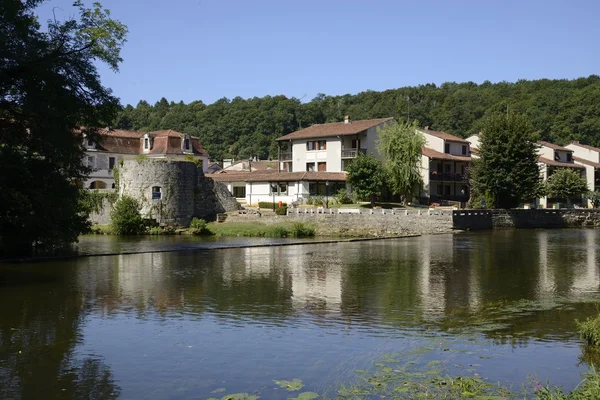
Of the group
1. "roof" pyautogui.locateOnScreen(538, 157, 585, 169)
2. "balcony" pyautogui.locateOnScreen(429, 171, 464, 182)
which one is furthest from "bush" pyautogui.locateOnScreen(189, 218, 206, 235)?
"roof" pyautogui.locateOnScreen(538, 157, 585, 169)

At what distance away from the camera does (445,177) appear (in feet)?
208

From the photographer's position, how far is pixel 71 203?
87.0ft

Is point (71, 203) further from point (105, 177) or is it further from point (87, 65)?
point (105, 177)

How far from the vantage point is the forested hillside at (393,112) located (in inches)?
3846

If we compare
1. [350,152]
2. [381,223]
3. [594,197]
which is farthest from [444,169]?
[381,223]

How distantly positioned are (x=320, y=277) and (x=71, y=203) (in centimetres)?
1147

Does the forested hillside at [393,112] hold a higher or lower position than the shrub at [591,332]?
higher

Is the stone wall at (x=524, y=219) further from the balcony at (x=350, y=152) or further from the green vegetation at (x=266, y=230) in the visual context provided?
the balcony at (x=350, y=152)

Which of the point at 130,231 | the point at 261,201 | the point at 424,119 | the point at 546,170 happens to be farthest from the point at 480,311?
the point at 424,119

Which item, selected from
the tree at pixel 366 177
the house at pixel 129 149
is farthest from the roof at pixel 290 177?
the house at pixel 129 149

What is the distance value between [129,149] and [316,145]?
20464 millimetres

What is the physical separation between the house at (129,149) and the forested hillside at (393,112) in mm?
36421

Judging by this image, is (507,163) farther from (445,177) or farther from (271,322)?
(271,322)

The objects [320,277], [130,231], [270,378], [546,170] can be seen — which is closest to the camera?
[270,378]
